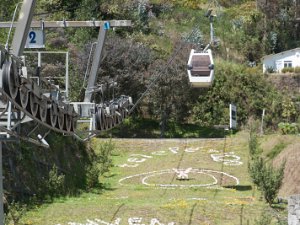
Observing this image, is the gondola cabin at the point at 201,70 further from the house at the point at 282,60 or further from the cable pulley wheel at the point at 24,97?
the house at the point at 282,60

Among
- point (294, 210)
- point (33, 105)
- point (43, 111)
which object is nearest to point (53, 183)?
point (294, 210)

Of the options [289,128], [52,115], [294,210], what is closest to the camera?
[52,115]

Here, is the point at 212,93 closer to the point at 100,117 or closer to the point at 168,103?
the point at 168,103

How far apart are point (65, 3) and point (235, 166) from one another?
18.0 metres

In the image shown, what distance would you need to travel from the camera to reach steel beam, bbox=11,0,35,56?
966cm

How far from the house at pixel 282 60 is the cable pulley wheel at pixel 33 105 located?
37.0 m

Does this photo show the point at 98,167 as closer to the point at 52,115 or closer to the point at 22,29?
the point at 52,115

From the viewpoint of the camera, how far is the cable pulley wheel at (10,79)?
28.2ft

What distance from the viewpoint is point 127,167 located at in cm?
3164

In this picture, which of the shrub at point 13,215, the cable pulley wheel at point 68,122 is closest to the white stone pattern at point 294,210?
the shrub at point 13,215

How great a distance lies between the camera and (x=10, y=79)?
872cm

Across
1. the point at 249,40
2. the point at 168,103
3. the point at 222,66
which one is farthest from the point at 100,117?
the point at 249,40

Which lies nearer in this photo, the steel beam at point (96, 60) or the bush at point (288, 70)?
the steel beam at point (96, 60)

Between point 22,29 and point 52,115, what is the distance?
5.60 ft
